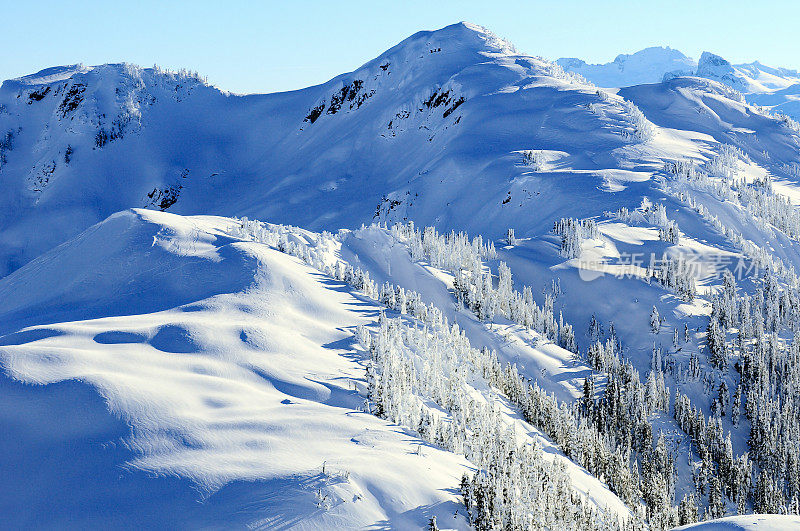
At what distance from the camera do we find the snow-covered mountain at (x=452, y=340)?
Answer: 16.3 meters

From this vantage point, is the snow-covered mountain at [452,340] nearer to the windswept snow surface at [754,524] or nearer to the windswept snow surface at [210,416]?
the windswept snow surface at [210,416]

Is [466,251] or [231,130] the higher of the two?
[231,130]

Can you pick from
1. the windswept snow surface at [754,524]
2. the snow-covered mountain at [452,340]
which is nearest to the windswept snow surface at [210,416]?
the snow-covered mountain at [452,340]

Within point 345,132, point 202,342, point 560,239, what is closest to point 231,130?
point 345,132

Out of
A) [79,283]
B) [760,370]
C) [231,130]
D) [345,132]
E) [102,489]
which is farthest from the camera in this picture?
[231,130]

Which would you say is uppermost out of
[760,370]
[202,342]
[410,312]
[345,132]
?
[345,132]

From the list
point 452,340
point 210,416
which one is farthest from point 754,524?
point 452,340

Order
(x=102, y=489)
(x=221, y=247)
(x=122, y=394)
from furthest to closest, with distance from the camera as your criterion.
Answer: (x=221, y=247), (x=122, y=394), (x=102, y=489)

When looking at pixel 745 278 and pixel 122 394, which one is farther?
pixel 745 278

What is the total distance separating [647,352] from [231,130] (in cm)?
13638

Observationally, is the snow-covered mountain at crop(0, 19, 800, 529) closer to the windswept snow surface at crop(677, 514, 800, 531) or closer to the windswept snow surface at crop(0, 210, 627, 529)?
the windswept snow surface at crop(0, 210, 627, 529)

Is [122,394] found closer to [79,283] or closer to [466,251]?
[79,283]

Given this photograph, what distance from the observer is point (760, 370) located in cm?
4541

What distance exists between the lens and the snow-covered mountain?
16.3 meters
